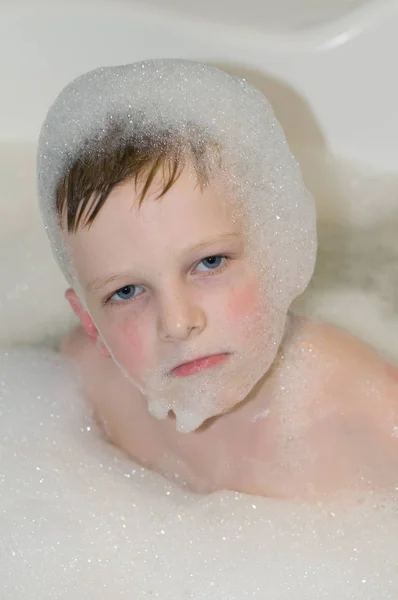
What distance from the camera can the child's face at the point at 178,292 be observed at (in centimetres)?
79

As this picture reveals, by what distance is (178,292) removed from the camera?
80 cm

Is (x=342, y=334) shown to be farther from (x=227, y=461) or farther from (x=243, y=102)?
(x=243, y=102)

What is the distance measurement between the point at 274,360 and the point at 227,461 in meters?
0.14

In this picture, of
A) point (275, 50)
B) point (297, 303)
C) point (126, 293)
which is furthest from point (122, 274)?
point (275, 50)

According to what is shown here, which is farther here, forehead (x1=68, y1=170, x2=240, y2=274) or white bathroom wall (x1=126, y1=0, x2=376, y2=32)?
white bathroom wall (x1=126, y1=0, x2=376, y2=32)

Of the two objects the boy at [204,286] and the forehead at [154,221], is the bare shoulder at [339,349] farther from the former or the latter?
the forehead at [154,221]

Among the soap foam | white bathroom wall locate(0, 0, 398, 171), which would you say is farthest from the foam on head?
white bathroom wall locate(0, 0, 398, 171)

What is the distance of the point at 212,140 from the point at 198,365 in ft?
0.75

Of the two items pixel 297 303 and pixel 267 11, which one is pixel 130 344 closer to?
pixel 297 303

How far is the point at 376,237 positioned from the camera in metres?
1.33

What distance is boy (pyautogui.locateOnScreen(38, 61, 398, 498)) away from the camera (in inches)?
31.5

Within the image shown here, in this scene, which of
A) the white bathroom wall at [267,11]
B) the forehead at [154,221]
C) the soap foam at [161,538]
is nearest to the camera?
the forehead at [154,221]

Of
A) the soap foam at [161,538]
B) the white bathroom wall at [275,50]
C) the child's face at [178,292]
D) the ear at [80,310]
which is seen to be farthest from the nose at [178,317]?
the white bathroom wall at [275,50]

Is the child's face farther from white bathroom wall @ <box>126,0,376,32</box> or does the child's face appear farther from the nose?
white bathroom wall @ <box>126,0,376,32</box>
